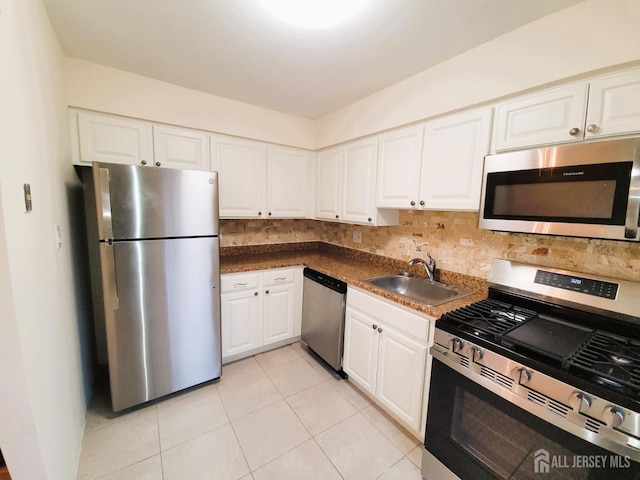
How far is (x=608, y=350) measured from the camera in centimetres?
104

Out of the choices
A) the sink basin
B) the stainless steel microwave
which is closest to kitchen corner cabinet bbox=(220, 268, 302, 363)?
the sink basin

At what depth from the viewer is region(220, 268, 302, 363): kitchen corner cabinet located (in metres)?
2.24

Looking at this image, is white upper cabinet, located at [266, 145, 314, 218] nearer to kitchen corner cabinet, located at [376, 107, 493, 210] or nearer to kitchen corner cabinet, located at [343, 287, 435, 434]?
kitchen corner cabinet, located at [376, 107, 493, 210]

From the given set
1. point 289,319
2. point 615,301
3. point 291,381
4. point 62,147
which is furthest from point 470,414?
point 62,147

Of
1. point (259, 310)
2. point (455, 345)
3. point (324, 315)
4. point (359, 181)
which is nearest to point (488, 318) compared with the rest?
point (455, 345)

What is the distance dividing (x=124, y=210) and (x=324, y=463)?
6.24 feet

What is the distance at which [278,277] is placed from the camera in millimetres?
2455

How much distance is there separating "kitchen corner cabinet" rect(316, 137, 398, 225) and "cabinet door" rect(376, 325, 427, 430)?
963mm

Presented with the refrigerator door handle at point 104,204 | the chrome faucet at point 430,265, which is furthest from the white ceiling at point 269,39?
the chrome faucet at point 430,265

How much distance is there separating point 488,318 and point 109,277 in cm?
218

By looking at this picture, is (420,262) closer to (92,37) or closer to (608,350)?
(608,350)

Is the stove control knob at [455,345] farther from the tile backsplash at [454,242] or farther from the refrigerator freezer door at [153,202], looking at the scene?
the refrigerator freezer door at [153,202]

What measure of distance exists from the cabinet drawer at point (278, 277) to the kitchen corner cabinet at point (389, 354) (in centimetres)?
70

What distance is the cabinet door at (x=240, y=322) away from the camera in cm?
223
